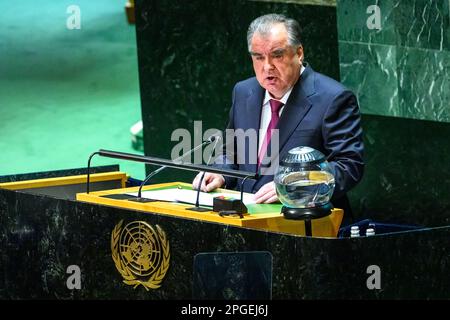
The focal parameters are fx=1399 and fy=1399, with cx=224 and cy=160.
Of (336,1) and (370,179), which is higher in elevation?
(336,1)

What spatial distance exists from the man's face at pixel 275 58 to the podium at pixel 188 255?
60 cm

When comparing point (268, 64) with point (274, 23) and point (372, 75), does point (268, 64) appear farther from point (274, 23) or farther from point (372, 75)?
point (372, 75)

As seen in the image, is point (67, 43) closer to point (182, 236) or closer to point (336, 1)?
point (336, 1)

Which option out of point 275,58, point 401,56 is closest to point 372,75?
point 401,56

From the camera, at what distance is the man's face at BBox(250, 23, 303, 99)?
231 inches

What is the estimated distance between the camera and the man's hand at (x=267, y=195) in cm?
547

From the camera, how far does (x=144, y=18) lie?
8.38 meters

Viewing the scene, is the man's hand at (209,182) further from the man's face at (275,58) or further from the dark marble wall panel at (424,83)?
the dark marble wall panel at (424,83)

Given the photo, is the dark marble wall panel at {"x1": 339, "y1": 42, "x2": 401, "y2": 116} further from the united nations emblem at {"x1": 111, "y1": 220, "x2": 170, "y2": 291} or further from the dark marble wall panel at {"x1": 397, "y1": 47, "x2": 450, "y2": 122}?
the united nations emblem at {"x1": 111, "y1": 220, "x2": 170, "y2": 291}

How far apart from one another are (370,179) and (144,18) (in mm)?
1790

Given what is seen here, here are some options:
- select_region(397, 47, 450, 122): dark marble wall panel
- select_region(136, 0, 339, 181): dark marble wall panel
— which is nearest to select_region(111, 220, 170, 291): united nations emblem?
select_region(397, 47, 450, 122): dark marble wall panel

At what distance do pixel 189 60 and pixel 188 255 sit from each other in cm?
322

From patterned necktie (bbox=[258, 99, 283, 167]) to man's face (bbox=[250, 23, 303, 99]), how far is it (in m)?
0.12
